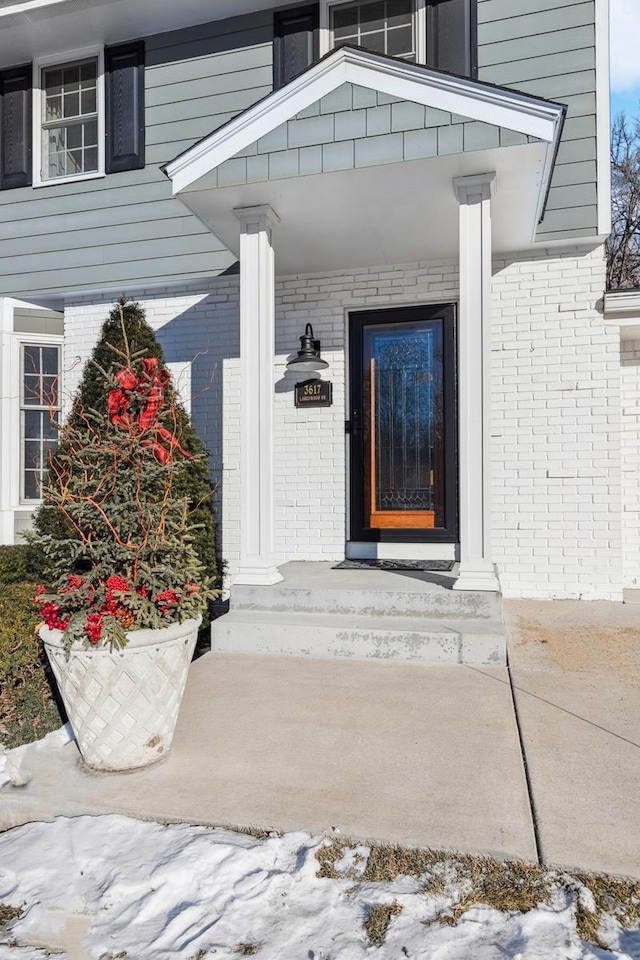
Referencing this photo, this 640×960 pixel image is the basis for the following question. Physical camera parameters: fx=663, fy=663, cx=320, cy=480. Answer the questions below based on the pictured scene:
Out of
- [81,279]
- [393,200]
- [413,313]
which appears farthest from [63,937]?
[81,279]

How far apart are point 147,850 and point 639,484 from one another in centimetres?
506

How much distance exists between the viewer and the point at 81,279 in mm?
6566

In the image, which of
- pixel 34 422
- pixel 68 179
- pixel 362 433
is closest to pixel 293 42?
pixel 68 179

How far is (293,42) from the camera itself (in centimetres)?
584

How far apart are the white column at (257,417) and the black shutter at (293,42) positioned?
2197 millimetres

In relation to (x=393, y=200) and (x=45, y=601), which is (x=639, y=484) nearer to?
(x=393, y=200)

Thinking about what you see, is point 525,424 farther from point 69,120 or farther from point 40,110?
point 40,110

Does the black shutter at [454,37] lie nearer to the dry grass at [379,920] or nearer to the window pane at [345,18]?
the window pane at [345,18]

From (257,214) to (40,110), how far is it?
149 inches

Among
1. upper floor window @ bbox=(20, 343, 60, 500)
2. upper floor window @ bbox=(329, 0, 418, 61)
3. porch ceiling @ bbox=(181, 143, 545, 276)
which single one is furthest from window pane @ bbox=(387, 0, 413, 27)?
upper floor window @ bbox=(20, 343, 60, 500)

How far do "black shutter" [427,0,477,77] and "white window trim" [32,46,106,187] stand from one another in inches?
125

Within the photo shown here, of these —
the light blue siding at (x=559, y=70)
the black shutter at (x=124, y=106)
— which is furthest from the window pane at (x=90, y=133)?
the light blue siding at (x=559, y=70)

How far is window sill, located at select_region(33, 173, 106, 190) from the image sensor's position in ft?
21.2

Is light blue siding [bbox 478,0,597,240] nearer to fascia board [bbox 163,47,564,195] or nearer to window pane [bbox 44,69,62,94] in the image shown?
fascia board [bbox 163,47,564,195]
